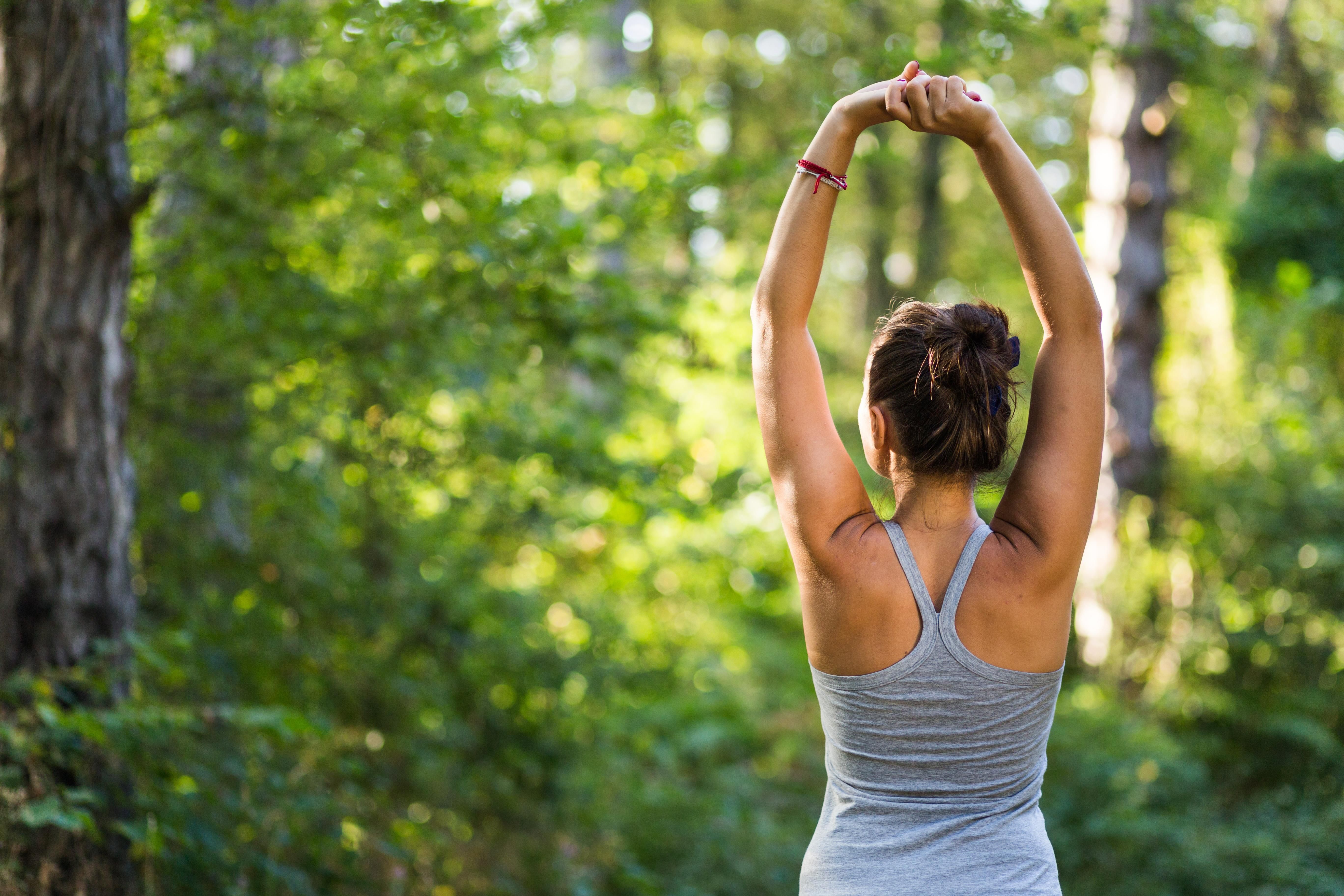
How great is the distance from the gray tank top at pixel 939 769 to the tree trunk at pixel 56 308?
2591 mm

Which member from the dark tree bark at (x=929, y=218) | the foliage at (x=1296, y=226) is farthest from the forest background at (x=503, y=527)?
the dark tree bark at (x=929, y=218)

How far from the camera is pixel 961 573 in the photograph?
1559 mm

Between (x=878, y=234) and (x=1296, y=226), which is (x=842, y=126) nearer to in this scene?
(x=1296, y=226)

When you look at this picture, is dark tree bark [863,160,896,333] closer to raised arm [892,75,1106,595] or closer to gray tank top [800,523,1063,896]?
raised arm [892,75,1106,595]

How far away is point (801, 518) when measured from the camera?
1.54 meters

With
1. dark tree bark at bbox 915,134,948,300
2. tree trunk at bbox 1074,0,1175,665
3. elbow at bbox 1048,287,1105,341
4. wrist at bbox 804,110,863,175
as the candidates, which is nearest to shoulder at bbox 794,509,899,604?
elbow at bbox 1048,287,1105,341

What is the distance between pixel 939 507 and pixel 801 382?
0.30m

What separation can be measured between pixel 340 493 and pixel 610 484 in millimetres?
1260

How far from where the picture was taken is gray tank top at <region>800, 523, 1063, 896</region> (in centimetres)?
153

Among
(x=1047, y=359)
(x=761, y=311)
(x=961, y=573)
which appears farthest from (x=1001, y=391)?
(x=761, y=311)

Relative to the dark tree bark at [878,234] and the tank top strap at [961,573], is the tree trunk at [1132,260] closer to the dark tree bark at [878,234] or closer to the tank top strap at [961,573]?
the tank top strap at [961,573]

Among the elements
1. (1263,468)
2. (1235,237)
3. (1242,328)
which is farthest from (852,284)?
(1263,468)

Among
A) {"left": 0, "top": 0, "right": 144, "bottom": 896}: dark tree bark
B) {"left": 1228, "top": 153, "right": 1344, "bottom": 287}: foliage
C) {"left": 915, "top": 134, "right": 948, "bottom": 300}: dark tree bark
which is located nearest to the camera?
{"left": 0, "top": 0, "right": 144, "bottom": 896}: dark tree bark

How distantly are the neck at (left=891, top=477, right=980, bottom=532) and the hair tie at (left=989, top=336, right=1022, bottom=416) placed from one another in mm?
120
